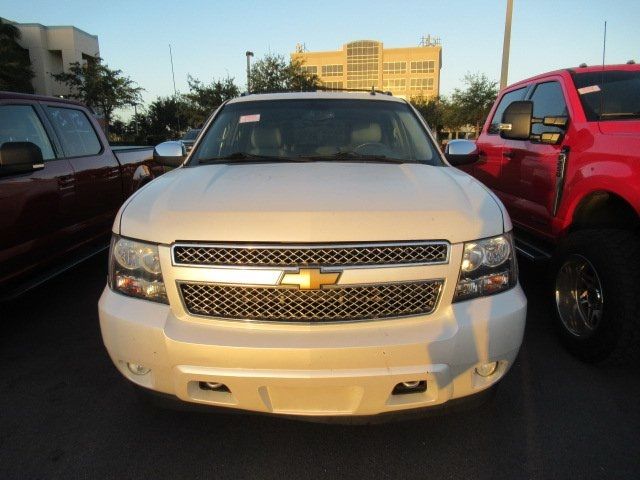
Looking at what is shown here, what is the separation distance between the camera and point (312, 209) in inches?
78.6

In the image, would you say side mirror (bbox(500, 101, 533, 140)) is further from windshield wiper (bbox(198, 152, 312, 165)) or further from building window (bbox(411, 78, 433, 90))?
building window (bbox(411, 78, 433, 90))

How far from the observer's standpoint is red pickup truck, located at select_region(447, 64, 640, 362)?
2.74 meters

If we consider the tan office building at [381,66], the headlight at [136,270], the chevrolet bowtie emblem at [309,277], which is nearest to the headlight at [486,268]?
the chevrolet bowtie emblem at [309,277]

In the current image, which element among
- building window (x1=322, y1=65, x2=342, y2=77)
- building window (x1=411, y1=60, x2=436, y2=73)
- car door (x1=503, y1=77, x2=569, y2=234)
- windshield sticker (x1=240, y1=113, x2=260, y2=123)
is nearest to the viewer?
windshield sticker (x1=240, y1=113, x2=260, y2=123)

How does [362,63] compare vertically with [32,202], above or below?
above

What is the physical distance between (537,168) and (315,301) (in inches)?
117

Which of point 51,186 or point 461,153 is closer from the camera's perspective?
point 461,153

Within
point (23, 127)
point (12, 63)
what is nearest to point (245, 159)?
point (23, 127)

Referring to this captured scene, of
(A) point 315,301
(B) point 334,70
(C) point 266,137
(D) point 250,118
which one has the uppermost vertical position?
(B) point 334,70

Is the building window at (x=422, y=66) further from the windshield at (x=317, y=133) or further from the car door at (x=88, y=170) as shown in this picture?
the windshield at (x=317, y=133)

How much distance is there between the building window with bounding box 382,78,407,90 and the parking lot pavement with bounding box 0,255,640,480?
4068 inches

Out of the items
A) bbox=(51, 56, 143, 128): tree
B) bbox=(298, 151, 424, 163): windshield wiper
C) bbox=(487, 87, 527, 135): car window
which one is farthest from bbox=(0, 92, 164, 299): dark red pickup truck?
bbox=(51, 56, 143, 128): tree

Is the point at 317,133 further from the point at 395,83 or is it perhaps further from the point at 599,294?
the point at 395,83

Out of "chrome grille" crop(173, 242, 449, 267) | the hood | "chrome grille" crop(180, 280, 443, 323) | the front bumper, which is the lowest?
the front bumper
